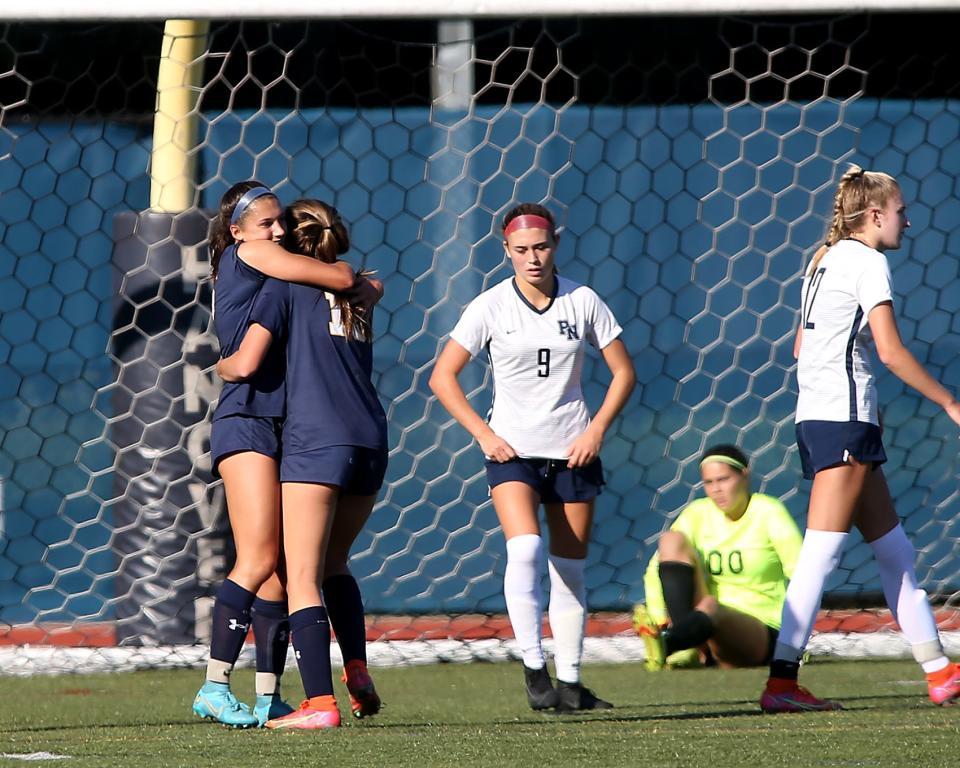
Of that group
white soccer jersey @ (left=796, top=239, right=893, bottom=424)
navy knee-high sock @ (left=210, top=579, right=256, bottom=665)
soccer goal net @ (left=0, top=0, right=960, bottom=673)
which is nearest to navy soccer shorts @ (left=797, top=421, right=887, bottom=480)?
white soccer jersey @ (left=796, top=239, right=893, bottom=424)

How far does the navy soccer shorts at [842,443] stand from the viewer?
13.3 feet

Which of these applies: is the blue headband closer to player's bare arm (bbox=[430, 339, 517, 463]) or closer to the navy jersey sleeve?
the navy jersey sleeve

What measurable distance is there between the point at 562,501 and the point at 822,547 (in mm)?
715

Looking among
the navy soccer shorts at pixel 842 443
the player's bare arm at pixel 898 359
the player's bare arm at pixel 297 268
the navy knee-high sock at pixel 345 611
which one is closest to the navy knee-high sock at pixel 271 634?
the navy knee-high sock at pixel 345 611

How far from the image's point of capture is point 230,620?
3936mm

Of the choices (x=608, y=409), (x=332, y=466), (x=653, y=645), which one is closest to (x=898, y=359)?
(x=608, y=409)

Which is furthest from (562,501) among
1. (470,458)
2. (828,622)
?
(828,622)

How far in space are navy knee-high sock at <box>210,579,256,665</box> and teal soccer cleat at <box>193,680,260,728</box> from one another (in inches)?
3.0

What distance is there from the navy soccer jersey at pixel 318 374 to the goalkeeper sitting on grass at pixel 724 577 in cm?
197

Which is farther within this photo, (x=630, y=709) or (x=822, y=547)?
Answer: (x=630, y=709)

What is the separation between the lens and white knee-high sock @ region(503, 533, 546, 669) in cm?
426

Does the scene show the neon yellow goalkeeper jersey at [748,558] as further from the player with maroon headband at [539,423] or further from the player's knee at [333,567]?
the player's knee at [333,567]

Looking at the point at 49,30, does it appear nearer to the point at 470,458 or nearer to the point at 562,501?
the point at 470,458

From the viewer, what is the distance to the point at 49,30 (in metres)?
5.89
